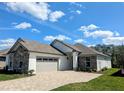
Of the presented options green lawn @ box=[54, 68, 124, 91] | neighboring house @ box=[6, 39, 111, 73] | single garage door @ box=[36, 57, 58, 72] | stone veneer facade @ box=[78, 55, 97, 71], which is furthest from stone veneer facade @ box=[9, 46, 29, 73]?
green lawn @ box=[54, 68, 124, 91]

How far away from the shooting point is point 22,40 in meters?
26.3

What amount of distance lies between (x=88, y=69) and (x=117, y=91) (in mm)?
18686

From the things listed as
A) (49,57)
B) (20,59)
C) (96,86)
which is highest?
(49,57)

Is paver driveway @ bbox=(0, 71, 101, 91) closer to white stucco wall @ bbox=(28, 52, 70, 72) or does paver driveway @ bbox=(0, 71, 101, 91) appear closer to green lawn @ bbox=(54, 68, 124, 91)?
green lawn @ bbox=(54, 68, 124, 91)

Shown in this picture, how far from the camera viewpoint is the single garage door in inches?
1007

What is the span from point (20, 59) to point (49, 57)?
15.4 ft

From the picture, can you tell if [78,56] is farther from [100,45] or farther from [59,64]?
[100,45]

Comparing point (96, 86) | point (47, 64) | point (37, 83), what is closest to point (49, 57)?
point (47, 64)

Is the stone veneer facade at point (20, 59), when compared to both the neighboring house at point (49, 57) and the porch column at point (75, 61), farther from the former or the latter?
the porch column at point (75, 61)

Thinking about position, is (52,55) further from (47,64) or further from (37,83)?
(37,83)

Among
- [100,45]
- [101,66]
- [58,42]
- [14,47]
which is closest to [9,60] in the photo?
[14,47]

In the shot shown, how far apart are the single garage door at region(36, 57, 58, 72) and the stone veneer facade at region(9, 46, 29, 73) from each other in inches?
73.7

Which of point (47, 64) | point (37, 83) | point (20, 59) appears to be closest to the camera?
point (37, 83)

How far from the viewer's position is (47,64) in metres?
27.1
